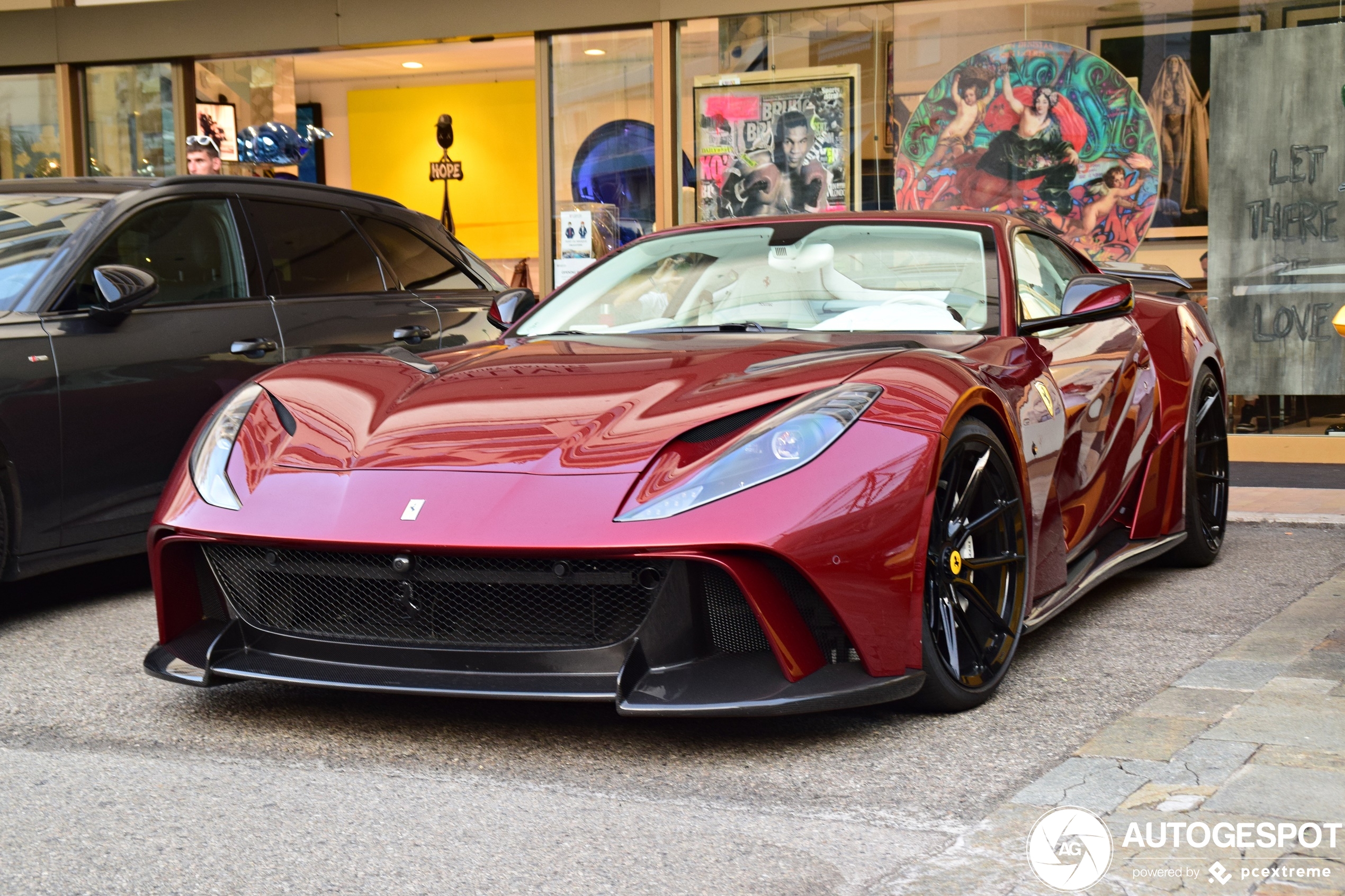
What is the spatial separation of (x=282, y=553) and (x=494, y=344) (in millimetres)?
1281

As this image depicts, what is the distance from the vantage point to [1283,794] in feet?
9.06

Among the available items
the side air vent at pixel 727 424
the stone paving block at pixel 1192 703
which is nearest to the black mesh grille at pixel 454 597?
the side air vent at pixel 727 424

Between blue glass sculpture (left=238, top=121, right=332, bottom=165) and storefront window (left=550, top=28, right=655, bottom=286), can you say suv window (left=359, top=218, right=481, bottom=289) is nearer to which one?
storefront window (left=550, top=28, right=655, bottom=286)

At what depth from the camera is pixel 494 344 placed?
441 centimetres

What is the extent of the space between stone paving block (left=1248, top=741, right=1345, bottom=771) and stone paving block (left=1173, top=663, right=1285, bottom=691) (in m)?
0.56

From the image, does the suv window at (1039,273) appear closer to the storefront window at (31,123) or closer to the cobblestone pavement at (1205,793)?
the cobblestone pavement at (1205,793)

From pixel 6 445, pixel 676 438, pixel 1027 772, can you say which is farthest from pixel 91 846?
pixel 6 445

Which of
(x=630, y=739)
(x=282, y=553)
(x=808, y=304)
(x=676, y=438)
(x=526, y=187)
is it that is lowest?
(x=630, y=739)

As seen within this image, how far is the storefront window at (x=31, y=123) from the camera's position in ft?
39.5

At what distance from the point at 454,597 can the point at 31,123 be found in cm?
1064

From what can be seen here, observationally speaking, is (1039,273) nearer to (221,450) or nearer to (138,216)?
(221,450)

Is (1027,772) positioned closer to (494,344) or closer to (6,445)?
(494,344)

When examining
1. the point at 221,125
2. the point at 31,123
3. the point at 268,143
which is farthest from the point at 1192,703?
the point at 31,123

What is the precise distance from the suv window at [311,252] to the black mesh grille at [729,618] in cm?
329
